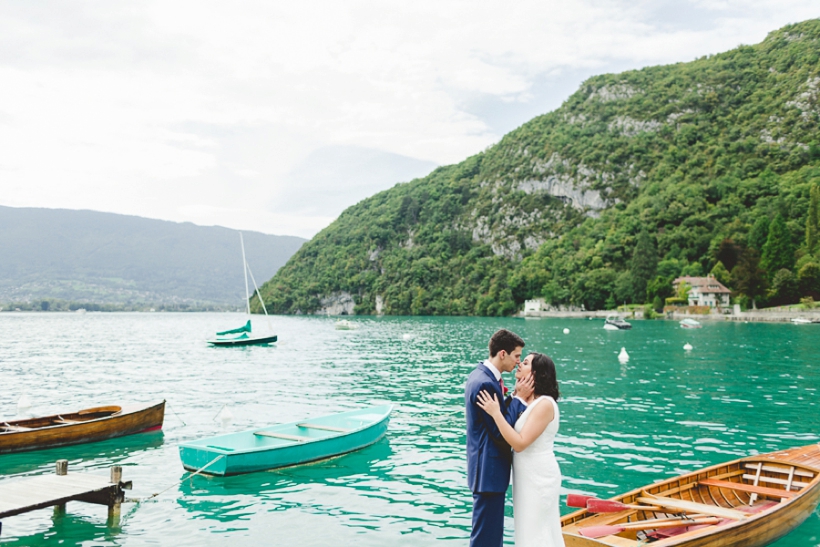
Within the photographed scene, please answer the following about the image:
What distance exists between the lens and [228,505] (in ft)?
39.2

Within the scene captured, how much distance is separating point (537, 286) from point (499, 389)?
6590 inches

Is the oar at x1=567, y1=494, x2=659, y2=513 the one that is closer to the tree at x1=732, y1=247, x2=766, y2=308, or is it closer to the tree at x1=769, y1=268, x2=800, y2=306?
the tree at x1=769, y1=268, x2=800, y2=306

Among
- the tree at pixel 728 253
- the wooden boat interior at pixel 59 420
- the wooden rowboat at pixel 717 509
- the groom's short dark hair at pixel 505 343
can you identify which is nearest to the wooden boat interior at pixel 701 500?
the wooden rowboat at pixel 717 509

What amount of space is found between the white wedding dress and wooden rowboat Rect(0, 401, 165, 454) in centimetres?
1583

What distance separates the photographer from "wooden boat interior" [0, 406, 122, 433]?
53.9 ft

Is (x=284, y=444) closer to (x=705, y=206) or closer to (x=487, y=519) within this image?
(x=487, y=519)

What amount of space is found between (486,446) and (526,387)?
0.68 meters

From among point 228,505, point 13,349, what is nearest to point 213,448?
point 228,505

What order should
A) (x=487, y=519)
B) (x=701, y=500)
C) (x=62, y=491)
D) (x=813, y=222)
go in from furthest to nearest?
(x=813, y=222), (x=701, y=500), (x=62, y=491), (x=487, y=519)

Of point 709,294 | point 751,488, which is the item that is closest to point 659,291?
point 709,294

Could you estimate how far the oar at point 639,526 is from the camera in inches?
308

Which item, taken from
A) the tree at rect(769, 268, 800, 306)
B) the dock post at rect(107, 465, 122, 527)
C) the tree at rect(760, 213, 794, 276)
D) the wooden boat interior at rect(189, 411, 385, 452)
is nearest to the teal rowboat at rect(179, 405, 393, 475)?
the wooden boat interior at rect(189, 411, 385, 452)

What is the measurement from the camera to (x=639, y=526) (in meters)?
8.38

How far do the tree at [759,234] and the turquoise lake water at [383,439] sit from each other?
95004mm
